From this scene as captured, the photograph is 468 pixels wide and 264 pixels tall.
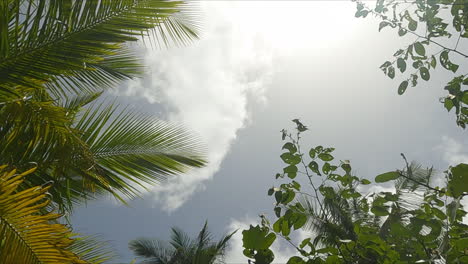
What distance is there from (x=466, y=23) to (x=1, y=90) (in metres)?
2.58

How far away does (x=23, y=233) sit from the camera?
5.75ft

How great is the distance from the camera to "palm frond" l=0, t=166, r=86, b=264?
1.72m

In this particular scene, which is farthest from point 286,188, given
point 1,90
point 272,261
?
point 1,90

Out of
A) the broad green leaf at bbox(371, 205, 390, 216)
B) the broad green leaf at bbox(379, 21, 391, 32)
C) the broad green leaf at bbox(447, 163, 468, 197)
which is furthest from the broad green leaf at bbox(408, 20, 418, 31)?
the broad green leaf at bbox(447, 163, 468, 197)

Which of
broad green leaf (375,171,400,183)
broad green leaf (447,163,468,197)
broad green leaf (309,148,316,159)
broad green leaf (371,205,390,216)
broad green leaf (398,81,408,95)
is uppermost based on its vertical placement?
broad green leaf (398,81,408,95)

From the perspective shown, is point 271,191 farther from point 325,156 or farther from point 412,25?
point 412,25

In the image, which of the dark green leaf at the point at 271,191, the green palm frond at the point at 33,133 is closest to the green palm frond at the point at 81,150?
the green palm frond at the point at 33,133

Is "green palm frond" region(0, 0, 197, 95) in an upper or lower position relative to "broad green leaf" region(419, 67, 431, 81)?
upper

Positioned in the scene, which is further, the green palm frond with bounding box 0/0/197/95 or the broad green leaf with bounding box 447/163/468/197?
the green palm frond with bounding box 0/0/197/95

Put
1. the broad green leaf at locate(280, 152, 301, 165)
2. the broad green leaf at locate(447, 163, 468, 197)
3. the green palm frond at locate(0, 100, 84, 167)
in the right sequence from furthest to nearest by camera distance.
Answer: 1. the green palm frond at locate(0, 100, 84, 167)
2. the broad green leaf at locate(280, 152, 301, 165)
3. the broad green leaf at locate(447, 163, 468, 197)

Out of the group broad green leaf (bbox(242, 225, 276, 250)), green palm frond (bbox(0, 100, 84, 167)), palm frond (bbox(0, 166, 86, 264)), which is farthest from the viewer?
green palm frond (bbox(0, 100, 84, 167))

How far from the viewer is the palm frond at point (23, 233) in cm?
172

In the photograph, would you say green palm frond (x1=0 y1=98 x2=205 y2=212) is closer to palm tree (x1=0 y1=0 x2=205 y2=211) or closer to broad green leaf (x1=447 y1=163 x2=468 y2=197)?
palm tree (x1=0 y1=0 x2=205 y2=211)

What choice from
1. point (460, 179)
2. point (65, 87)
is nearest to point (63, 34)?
point (65, 87)
